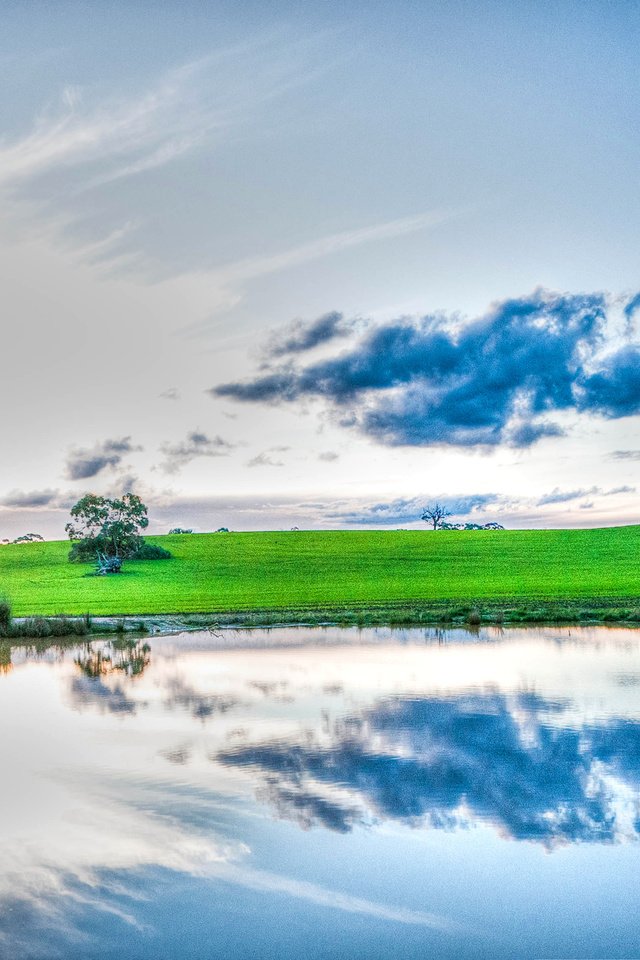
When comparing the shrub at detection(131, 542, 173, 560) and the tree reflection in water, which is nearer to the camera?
the tree reflection in water

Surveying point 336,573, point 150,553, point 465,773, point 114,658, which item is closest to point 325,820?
point 465,773

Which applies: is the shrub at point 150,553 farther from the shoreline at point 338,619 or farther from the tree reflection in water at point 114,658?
the tree reflection in water at point 114,658

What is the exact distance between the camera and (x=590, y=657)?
2255 centimetres

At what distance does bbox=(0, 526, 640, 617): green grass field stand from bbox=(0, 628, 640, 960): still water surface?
23330mm

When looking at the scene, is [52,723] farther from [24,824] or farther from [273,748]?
[24,824]

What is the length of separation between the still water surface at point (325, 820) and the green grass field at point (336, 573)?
2333 cm

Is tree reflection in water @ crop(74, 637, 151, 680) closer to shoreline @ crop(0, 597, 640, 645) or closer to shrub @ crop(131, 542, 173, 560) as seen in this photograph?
shoreline @ crop(0, 597, 640, 645)

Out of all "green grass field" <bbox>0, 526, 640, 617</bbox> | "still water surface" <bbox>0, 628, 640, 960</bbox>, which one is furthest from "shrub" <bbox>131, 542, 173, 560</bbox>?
"still water surface" <bbox>0, 628, 640, 960</bbox>

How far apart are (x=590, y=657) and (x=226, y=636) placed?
13.4m

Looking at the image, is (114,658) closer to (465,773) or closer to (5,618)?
(5,618)

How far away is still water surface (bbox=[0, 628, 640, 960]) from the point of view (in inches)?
265

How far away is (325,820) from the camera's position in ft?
30.4

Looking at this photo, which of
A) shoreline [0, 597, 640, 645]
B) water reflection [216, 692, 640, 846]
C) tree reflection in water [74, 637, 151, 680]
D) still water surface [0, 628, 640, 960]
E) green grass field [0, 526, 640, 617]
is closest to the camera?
still water surface [0, 628, 640, 960]

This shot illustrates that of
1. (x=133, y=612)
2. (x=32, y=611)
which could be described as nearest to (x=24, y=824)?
(x=133, y=612)
